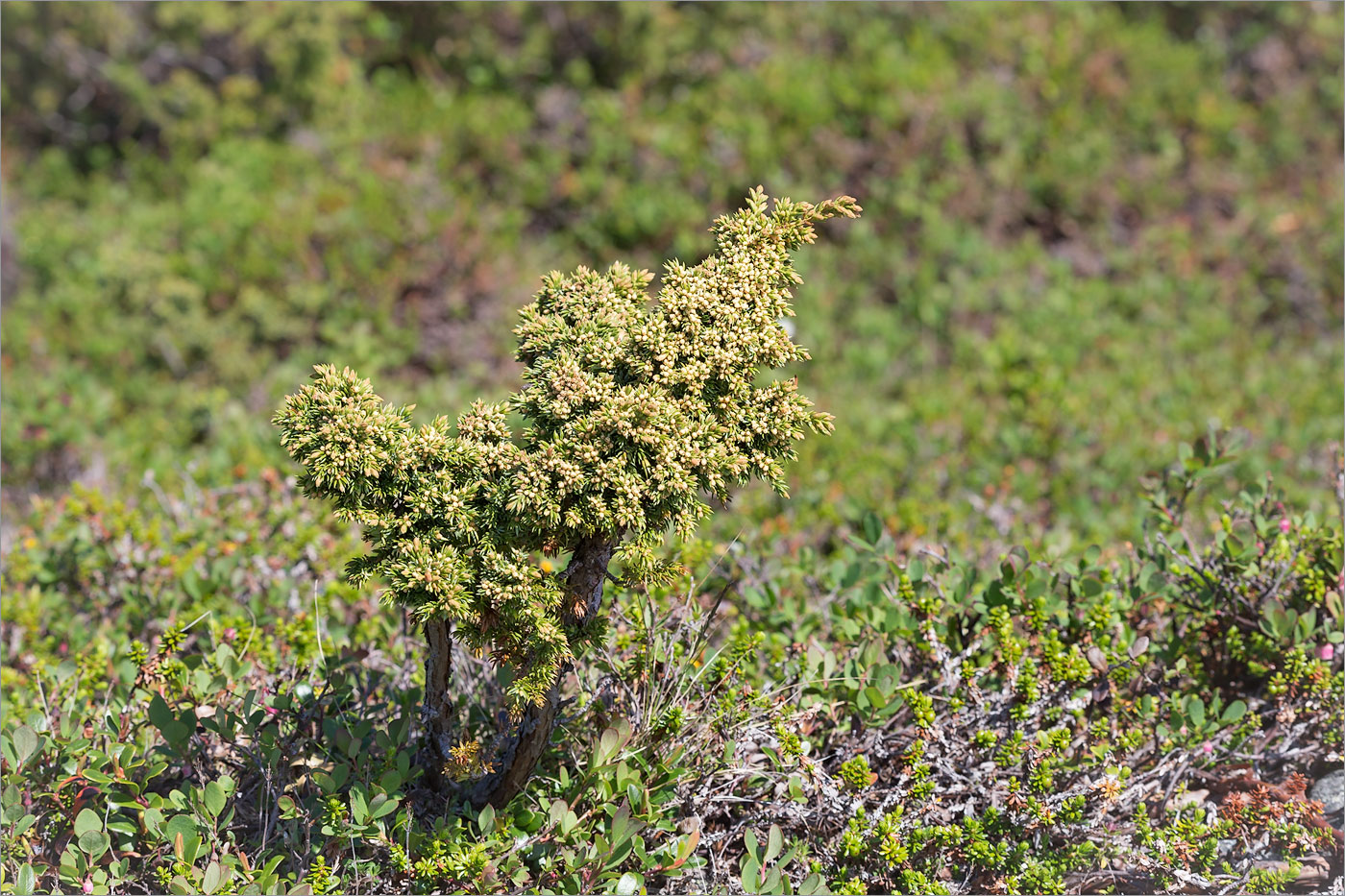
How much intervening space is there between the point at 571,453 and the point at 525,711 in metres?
0.83

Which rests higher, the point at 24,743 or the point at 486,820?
the point at 24,743

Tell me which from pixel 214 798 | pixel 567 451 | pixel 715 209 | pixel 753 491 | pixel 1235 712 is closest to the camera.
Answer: pixel 567 451

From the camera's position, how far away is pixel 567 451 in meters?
2.54

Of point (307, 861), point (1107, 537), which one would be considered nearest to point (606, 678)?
point (307, 861)

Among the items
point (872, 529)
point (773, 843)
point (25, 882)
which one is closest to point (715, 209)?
point (872, 529)

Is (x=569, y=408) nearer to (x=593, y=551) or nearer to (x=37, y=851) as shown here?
(x=593, y=551)

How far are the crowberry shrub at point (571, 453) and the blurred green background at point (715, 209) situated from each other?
288cm

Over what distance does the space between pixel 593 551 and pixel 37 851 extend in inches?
67.7

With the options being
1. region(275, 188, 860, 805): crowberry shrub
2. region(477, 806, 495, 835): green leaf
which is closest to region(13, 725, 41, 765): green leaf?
region(275, 188, 860, 805): crowberry shrub

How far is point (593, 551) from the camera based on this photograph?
270cm

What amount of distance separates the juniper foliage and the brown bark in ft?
0.09

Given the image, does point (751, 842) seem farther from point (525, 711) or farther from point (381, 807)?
A: point (381, 807)

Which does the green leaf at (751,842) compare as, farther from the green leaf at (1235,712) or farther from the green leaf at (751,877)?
the green leaf at (1235,712)

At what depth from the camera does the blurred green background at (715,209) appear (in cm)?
623
